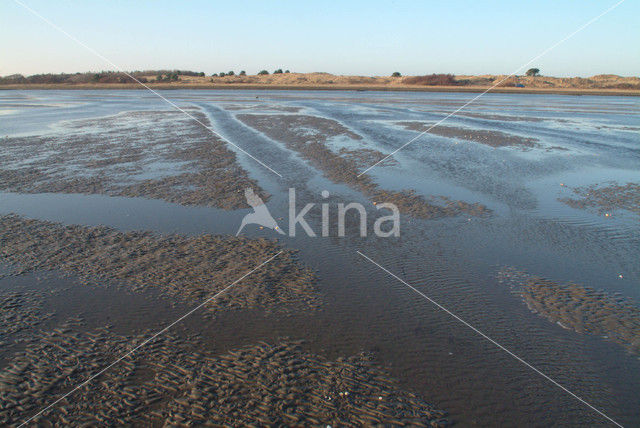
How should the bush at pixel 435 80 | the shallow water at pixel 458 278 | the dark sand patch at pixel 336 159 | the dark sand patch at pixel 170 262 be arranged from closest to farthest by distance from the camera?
1. the shallow water at pixel 458 278
2. the dark sand patch at pixel 170 262
3. the dark sand patch at pixel 336 159
4. the bush at pixel 435 80

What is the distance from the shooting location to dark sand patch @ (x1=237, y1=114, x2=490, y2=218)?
10.1 metres

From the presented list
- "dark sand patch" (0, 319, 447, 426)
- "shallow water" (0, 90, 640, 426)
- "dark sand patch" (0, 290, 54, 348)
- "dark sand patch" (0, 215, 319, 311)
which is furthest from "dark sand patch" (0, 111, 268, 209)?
"dark sand patch" (0, 319, 447, 426)

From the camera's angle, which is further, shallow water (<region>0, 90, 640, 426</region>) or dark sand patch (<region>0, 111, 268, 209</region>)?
dark sand patch (<region>0, 111, 268, 209</region>)

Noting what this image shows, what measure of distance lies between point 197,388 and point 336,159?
1182 centimetres

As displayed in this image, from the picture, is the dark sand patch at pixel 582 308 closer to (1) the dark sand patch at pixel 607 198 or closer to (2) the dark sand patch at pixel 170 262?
(2) the dark sand patch at pixel 170 262

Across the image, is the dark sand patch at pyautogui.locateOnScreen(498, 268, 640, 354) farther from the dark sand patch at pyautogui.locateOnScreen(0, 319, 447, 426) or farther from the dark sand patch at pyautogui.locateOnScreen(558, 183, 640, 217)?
the dark sand patch at pyautogui.locateOnScreen(558, 183, 640, 217)

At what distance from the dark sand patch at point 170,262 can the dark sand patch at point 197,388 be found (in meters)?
1.24

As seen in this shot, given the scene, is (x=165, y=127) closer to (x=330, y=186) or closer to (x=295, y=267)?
(x=330, y=186)

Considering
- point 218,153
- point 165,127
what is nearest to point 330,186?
point 218,153

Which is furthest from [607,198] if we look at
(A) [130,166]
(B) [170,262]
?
(A) [130,166]

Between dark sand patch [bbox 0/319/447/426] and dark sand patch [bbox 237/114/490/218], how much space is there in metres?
5.91

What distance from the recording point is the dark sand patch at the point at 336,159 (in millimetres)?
10078

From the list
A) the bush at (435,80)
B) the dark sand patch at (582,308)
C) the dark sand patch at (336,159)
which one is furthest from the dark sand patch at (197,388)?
the bush at (435,80)

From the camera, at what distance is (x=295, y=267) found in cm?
703
